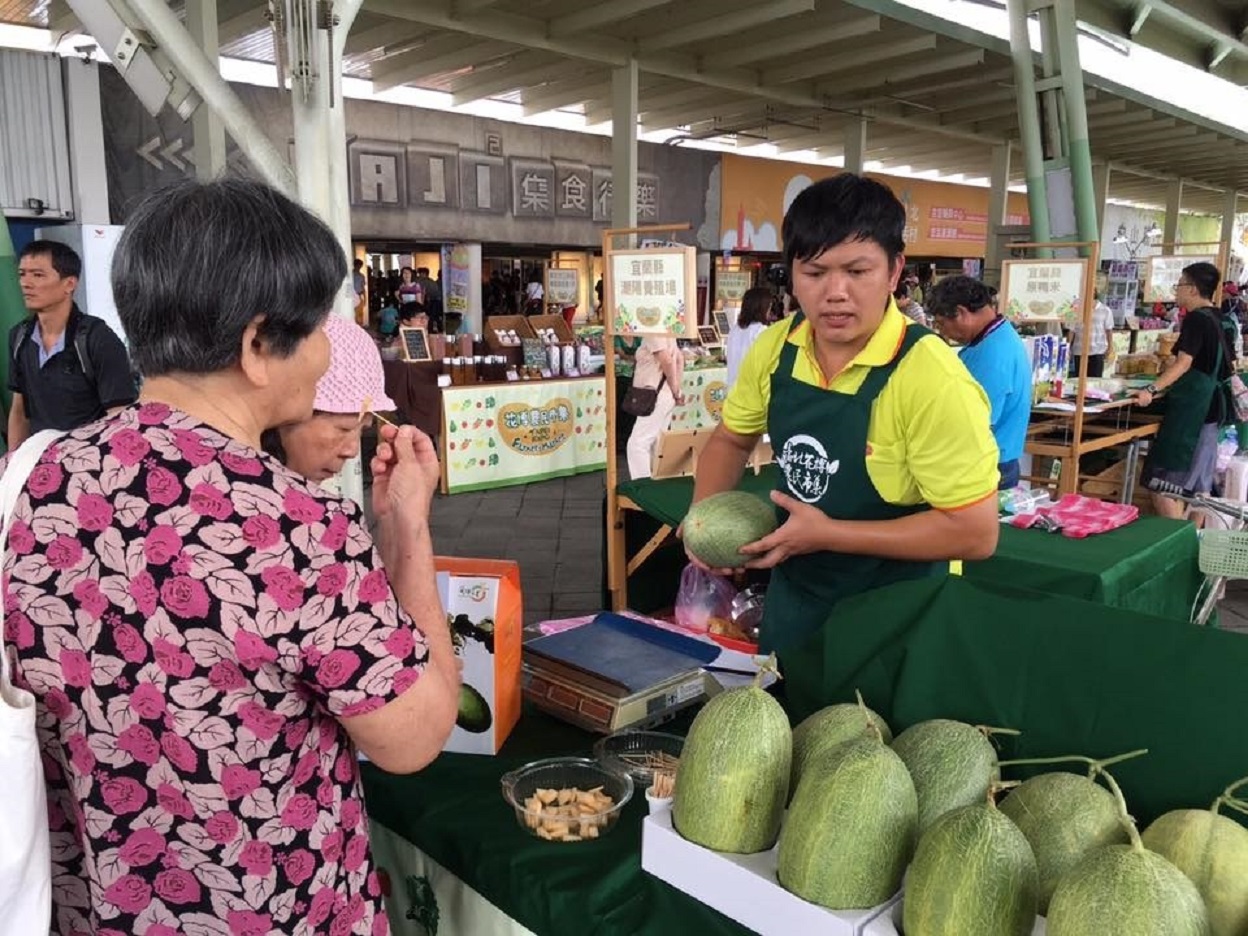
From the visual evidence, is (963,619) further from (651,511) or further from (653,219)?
(653,219)

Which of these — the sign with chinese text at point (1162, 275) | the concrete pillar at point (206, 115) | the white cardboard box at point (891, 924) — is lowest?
the white cardboard box at point (891, 924)

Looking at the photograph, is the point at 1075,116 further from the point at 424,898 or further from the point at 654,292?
Result: the point at 424,898

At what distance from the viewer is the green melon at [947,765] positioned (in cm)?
103

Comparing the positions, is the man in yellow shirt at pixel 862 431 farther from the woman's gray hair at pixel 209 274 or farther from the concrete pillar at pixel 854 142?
the concrete pillar at pixel 854 142

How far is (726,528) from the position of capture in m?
1.84

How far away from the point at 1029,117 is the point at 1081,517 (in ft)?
21.6

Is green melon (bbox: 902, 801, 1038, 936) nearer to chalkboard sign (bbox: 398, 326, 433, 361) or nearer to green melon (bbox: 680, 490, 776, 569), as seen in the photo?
green melon (bbox: 680, 490, 776, 569)

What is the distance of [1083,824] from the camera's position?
3.14 ft

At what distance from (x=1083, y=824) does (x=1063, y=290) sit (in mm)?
5169

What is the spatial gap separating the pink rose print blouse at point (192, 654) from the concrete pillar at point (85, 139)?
31.8 feet

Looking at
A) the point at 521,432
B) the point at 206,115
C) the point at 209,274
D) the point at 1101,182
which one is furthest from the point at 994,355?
the point at 1101,182

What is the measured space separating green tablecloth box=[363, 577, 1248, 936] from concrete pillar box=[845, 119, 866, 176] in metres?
13.6

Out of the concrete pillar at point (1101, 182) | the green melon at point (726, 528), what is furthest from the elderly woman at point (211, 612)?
the concrete pillar at point (1101, 182)

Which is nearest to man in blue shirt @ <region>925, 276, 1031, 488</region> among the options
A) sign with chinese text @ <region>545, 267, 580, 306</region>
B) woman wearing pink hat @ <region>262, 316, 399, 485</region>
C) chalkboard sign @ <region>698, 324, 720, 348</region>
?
woman wearing pink hat @ <region>262, 316, 399, 485</region>
